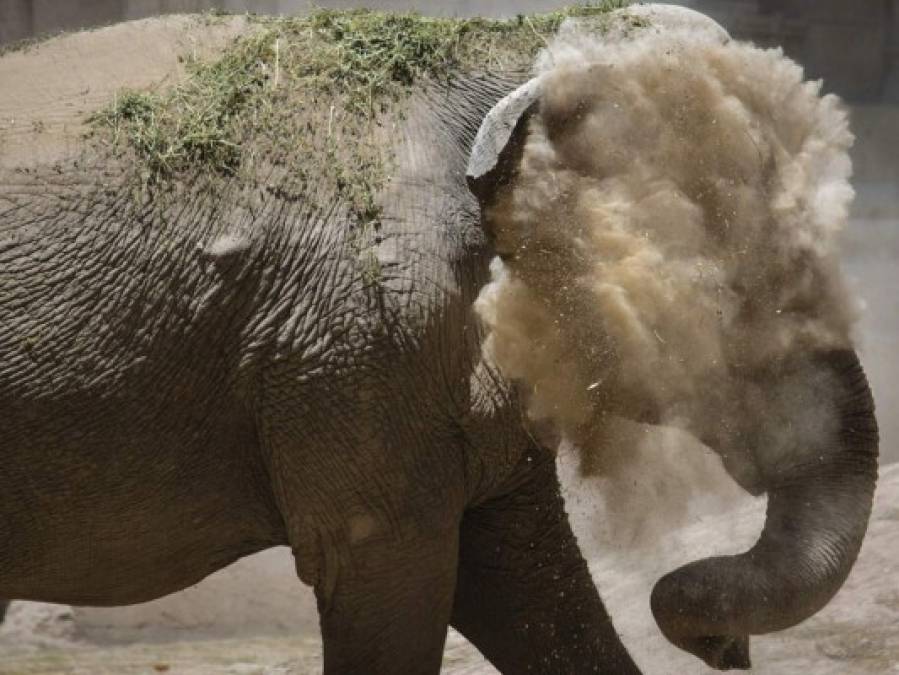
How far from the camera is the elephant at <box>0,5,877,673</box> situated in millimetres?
4176

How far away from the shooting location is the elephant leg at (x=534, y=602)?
485 cm

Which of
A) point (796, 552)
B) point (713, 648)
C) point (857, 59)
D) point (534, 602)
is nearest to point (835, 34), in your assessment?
point (857, 59)

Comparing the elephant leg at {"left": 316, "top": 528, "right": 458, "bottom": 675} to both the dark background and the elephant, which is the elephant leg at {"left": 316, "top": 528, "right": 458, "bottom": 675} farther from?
the dark background

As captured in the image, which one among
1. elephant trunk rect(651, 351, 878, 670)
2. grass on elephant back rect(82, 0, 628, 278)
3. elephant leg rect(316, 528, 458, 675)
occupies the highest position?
grass on elephant back rect(82, 0, 628, 278)

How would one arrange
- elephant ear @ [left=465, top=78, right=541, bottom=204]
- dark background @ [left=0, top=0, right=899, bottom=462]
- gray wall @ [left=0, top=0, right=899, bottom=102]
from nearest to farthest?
elephant ear @ [left=465, top=78, right=541, bottom=204] → dark background @ [left=0, top=0, right=899, bottom=462] → gray wall @ [left=0, top=0, right=899, bottom=102]

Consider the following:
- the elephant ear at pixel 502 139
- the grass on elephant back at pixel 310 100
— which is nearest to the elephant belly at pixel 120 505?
the grass on elephant back at pixel 310 100

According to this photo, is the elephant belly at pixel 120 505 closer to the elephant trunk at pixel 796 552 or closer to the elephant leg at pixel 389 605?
the elephant leg at pixel 389 605

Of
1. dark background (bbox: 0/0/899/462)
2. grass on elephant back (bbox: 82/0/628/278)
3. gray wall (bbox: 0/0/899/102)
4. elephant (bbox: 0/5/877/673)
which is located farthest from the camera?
gray wall (bbox: 0/0/899/102)

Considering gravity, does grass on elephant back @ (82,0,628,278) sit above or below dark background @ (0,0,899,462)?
above

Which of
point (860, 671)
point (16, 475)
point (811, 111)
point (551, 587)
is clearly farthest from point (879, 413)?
Result: point (16, 475)

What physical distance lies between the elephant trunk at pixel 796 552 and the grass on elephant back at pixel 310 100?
109 cm

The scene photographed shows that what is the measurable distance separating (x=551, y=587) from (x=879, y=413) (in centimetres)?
477

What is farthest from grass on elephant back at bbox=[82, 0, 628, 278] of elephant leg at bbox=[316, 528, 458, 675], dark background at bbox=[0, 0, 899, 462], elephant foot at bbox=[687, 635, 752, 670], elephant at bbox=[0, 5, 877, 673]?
dark background at bbox=[0, 0, 899, 462]

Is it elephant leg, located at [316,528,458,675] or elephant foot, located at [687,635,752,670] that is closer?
elephant foot, located at [687,635,752,670]
